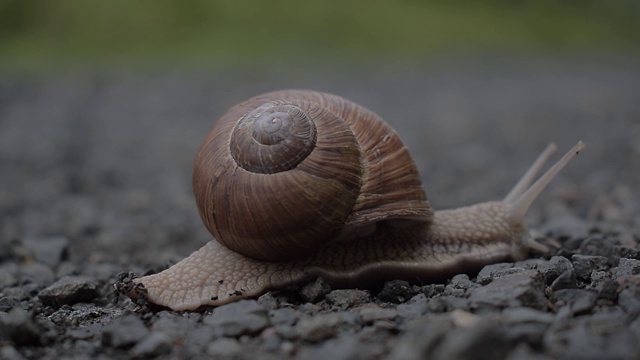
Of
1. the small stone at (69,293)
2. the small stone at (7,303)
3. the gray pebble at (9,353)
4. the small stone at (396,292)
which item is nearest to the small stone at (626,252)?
the small stone at (396,292)

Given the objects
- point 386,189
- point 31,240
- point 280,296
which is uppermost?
point 31,240

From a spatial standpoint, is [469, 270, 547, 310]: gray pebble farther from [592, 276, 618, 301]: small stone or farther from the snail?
the snail

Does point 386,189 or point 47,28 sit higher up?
point 47,28

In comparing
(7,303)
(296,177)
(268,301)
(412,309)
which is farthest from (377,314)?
(7,303)

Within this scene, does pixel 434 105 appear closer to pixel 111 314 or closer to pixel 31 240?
pixel 31 240

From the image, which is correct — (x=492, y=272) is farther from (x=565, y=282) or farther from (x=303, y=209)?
(x=303, y=209)

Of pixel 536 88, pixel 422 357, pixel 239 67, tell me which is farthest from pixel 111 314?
→ pixel 239 67
